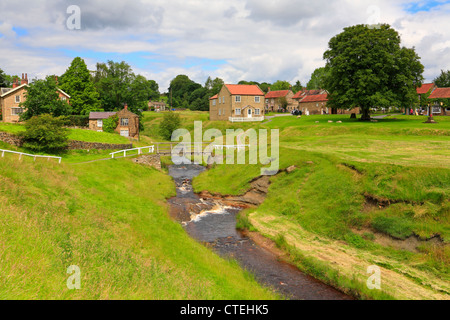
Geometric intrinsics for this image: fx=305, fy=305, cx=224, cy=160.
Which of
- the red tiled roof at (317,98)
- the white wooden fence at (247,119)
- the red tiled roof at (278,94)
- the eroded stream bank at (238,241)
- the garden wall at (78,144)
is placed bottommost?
the eroded stream bank at (238,241)

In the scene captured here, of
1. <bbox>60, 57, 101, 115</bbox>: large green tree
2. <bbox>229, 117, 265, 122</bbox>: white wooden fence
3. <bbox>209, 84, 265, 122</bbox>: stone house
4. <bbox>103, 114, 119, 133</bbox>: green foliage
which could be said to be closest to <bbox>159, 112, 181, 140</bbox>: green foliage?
<bbox>103, 114, 119, 133</bbox>: green foliage

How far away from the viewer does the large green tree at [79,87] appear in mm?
67125

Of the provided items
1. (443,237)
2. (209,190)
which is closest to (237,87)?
(209,190)

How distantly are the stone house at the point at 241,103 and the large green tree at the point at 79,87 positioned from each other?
33197 mm

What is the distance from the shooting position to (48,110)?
51.1 meters

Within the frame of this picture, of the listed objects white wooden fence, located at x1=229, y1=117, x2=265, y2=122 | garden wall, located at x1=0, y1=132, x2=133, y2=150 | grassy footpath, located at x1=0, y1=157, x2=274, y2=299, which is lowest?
grassy footpath, located at x1=0, y1=157, x2=274, y2=299

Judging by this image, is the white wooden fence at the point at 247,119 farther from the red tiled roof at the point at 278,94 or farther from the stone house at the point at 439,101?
the stone house at the point at 439,101

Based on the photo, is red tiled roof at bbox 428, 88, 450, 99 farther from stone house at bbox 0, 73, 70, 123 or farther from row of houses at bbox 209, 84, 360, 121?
stone house at bbox 0, 73, 70, 123

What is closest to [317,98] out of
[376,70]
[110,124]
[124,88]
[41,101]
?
[376,70]

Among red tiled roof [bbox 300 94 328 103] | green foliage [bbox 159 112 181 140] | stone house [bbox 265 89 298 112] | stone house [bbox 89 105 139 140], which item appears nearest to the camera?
stone house [bbox 89 105 139 140]

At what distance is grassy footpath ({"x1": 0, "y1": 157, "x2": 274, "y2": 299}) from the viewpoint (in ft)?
28.6

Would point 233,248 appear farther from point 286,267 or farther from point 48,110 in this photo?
point 48,110

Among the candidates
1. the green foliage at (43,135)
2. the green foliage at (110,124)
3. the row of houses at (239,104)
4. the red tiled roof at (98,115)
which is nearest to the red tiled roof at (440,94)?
the row of houses at (239,104)

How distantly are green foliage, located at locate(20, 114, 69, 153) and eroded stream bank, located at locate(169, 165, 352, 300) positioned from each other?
1543 centimetres
